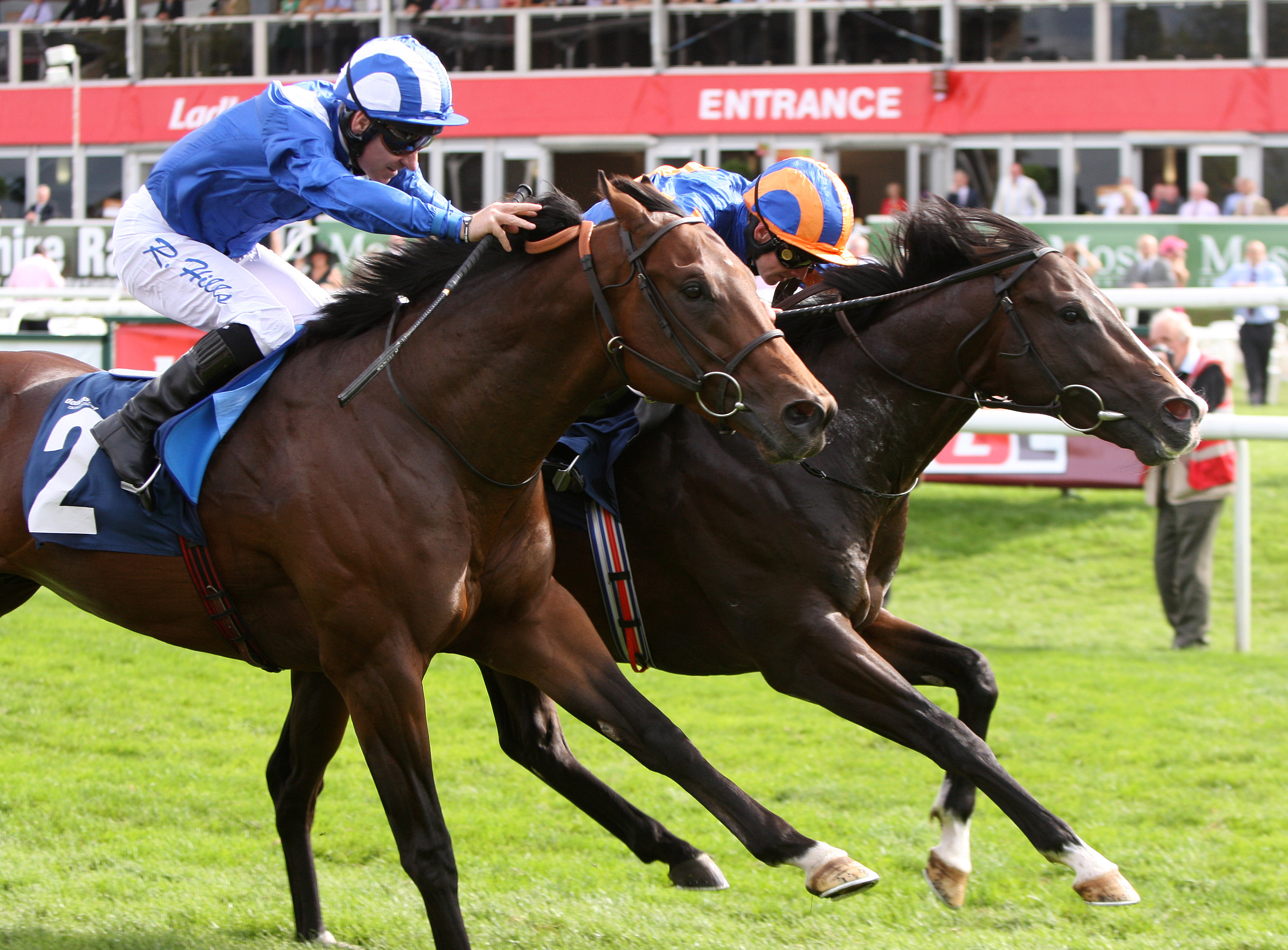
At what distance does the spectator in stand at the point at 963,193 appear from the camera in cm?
1487

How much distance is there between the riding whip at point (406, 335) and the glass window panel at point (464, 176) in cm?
1413

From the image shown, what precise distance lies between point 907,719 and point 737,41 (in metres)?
14.7

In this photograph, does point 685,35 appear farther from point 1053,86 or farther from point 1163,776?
point 1163,776

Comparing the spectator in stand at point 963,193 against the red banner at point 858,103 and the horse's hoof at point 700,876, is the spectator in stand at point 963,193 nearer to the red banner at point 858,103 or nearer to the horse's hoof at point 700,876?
the red banner at point 858,103

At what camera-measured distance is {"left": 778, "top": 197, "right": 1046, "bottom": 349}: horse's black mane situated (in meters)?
4.05

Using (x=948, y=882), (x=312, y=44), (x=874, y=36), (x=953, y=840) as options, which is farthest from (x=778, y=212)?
(x=312, y=44)

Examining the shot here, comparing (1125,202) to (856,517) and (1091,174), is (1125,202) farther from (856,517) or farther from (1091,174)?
(856,517)

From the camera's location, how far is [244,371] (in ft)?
12.0

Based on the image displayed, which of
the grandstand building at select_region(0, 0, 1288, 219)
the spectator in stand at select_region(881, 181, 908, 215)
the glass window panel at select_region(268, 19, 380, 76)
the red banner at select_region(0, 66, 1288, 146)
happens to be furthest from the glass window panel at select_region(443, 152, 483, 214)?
the spectator in stand at select_region(881, 181, 908, 215)

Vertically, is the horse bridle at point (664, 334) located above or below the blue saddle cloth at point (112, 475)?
above

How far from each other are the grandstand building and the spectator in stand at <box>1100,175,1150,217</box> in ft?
2.44

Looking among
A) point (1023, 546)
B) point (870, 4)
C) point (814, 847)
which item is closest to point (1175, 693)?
point (1023, 546)

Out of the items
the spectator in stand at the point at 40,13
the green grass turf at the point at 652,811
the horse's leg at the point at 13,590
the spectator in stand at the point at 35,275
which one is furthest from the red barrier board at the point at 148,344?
the spectator in stand at the point at 40,13

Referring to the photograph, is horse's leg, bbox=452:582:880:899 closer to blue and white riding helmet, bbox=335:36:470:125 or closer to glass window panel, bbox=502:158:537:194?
blue and white riding helmet, bbox=335:36:470:125
